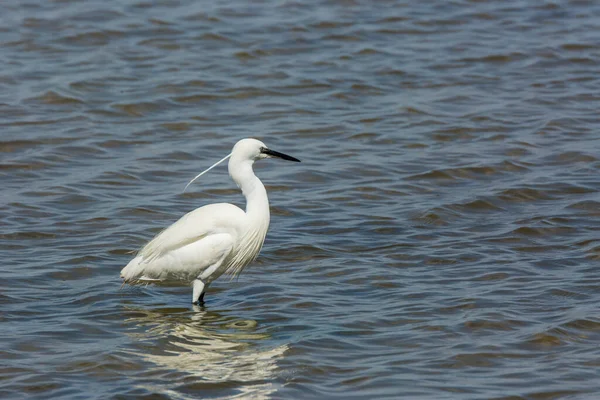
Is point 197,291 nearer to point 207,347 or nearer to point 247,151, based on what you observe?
point 207,347

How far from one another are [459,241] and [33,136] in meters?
4.86

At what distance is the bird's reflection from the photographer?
19.4ft

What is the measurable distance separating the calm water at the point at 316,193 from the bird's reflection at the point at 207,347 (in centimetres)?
2

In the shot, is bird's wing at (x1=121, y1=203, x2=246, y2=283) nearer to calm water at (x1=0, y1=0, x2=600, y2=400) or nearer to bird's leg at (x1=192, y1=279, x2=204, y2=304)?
bird's leg at (x1=192, y1=279, x2=204, y2=304)

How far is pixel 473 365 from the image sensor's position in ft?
19.8

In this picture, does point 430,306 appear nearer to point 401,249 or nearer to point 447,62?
point 401,249

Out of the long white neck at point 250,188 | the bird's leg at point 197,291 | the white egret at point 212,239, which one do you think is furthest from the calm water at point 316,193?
the long white neck at point 250,188

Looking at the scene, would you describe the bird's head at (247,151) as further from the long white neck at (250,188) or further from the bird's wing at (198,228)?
the bird's wing at (198,228)

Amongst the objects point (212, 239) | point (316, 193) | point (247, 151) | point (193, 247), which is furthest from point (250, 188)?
point (316, 193)

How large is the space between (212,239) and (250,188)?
1.44 feet

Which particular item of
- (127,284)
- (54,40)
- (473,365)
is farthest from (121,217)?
(54,40)

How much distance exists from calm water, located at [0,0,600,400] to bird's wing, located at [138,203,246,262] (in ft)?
1.41

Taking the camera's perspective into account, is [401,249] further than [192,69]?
No

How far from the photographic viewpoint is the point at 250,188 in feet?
23.7
